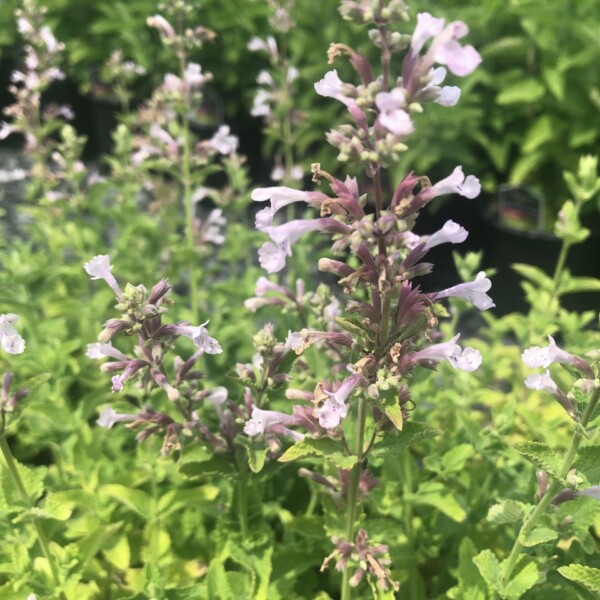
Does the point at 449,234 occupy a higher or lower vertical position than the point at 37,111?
higher

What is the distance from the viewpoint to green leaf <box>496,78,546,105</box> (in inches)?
185

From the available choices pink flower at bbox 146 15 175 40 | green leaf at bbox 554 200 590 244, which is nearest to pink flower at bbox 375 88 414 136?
green leaf at bbox 554 200 590 244

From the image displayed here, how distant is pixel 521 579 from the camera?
1654 millimetres

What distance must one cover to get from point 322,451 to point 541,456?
49 centimetres

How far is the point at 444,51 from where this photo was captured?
1169mm

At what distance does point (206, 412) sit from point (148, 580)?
526mm

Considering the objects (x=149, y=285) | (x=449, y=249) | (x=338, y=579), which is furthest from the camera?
(x=449, y=249)

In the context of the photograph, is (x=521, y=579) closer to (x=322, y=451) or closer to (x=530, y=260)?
(x=322, y=451)

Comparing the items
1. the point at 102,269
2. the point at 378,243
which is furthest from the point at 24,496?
the point at 378,243

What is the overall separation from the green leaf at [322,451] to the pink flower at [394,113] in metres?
0.74

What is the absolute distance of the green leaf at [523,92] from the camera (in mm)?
4688

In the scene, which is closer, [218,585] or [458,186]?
[458,186]

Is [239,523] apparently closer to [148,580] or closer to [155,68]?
[148,580]

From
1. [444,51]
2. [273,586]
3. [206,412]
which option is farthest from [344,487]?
[444,51]
